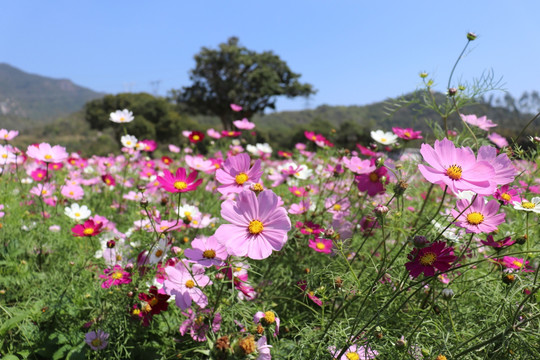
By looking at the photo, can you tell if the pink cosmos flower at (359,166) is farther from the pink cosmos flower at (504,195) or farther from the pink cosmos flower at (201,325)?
the pink cosmos flower at (201,325)

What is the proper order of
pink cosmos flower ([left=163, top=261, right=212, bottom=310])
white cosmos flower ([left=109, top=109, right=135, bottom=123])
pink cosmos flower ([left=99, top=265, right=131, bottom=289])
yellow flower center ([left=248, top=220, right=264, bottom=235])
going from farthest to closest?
white cosmos flower ([left=109, top=109, right=135, bottom=123]) < pink cosmos flower ([left=99, top=265, right=131, bottom=289]) < pink cosmos flower ([left=163, top=261, right=212, bottom=310]) < yellow flower center ([left=248, top=220, right=264, bottom=235])

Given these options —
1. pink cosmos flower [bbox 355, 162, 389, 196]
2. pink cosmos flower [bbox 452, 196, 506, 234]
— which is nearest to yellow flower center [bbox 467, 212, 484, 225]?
pink cosmos flower [bbox 452, 196, 506, 234]

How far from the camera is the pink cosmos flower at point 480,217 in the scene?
0.88 meters

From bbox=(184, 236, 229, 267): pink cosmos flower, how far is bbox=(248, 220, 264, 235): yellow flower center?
185 millimetres

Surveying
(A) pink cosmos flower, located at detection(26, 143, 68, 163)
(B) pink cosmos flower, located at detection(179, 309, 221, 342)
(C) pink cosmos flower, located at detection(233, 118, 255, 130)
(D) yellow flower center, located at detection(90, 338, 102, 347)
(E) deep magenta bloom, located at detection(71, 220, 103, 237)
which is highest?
(C) pink cosmos flower, located at detection(233, 118, 255, 130)

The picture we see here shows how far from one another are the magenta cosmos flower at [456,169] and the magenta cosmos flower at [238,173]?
441 millimetres

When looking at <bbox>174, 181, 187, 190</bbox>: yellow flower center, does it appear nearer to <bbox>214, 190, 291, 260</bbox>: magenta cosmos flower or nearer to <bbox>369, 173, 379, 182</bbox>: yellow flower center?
<bbox>214, 190, 291, 260</bbox>: magenta cosmos flower

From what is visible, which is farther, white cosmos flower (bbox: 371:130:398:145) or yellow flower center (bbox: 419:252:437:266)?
white cosmos flower (bbox: 371:130:398:145)

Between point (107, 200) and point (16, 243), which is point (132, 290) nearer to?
point (16, 243)

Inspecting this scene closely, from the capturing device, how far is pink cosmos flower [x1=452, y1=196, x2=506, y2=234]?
88cm

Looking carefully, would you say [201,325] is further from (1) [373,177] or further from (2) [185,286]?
(1) [373,177]

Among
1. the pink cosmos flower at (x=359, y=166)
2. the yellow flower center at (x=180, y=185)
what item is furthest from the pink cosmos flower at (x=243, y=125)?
the yellow flower center at (x=180, y=185)

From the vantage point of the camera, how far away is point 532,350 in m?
0.84

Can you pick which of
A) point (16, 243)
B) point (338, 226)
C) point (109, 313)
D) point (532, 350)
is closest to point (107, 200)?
point (16, 243)
